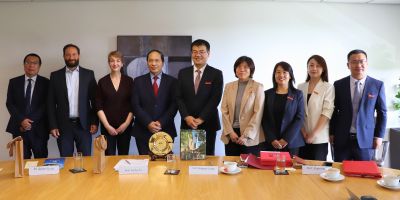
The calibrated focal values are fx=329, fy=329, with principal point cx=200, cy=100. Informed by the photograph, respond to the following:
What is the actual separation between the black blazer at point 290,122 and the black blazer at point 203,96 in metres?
0.55

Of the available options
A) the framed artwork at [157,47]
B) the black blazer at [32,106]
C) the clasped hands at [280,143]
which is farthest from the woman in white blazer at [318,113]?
the black blazer at [32,106]

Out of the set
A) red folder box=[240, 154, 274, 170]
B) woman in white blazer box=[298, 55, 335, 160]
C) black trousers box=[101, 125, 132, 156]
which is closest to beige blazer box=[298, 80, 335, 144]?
woman in white blazer box=[298, 55, 335, 160]

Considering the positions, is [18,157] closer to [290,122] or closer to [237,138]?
[237,138]

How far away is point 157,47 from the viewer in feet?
14.3

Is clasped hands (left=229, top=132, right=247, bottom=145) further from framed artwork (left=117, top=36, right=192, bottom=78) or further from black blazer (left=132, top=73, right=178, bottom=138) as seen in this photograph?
framed artwork (left=117, top=36, right=192, bottom=78)

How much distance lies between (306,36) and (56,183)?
3.66 metres

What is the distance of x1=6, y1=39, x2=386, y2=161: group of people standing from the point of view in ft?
10.4

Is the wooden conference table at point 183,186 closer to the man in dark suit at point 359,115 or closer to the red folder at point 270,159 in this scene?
the red folder at point 270,159

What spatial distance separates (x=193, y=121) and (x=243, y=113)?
0.50 metres

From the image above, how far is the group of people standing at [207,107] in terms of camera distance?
10.4ft

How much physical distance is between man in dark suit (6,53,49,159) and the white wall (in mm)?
494

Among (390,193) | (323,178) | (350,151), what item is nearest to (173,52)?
(350,151)

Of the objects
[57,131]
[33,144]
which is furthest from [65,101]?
[33,144]

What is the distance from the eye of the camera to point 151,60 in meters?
3.46
